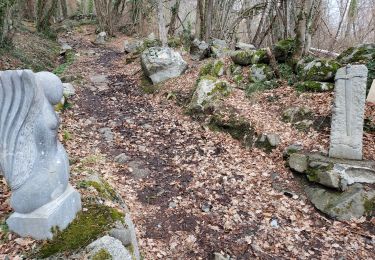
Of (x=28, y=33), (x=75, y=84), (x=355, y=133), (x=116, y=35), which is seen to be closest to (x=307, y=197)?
(x=355, y=133)

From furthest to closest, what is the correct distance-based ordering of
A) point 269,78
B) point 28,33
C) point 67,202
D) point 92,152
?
Answer: point 28,33, point 269,78, point 92,152, point 67,202

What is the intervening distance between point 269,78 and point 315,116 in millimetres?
2491

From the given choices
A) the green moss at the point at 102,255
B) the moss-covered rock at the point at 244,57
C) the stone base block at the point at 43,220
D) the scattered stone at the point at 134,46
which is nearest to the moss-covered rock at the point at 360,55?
the moss-covered rock at the point at 244,57

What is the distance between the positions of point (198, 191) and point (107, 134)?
2.95m

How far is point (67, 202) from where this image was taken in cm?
315

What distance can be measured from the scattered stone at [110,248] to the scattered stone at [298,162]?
367 cm

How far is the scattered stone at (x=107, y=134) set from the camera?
6980 millimetres

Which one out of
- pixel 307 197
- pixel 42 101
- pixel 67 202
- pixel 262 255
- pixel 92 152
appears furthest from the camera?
pixel 92 152

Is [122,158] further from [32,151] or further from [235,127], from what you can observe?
[32,151]

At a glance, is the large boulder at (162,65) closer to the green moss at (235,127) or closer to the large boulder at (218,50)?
the large boulder at (218,50)

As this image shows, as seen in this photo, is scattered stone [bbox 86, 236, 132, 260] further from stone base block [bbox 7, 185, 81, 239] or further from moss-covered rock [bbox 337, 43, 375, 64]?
moss-covered rock [bbox 337, 43, 375, 64]

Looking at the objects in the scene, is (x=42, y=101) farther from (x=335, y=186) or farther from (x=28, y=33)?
(x=28, y=33)

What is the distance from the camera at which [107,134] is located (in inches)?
284

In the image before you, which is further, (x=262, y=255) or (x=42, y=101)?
(x=262, y=255)
